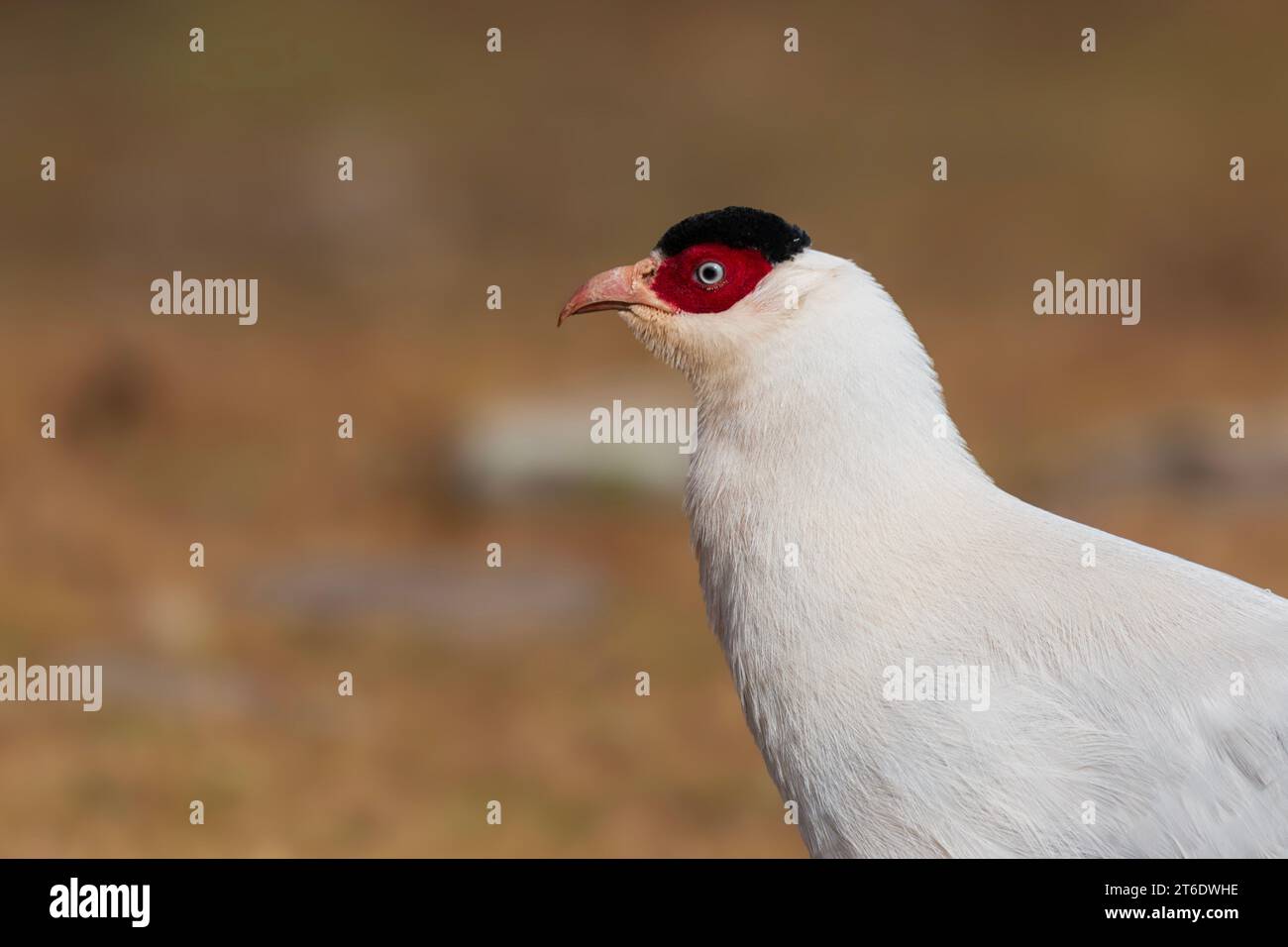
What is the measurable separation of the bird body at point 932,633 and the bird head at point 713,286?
0.04 ft

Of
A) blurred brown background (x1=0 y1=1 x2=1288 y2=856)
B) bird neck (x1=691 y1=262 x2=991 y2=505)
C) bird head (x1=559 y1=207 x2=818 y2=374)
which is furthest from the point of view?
blurred brown background (x1=0 y1=1 x2=1288 y2=856)

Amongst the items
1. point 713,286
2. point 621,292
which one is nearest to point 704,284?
point 713,286

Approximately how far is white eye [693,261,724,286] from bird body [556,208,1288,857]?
0.12 meters

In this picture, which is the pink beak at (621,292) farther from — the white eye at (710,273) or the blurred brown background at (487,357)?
the blurred brown background at (487,357)

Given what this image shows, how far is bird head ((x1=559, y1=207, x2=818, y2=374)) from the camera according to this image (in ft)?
12.0

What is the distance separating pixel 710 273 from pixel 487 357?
13.1 metres

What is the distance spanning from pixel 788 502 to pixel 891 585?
1.00 feet

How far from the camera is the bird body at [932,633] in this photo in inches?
128

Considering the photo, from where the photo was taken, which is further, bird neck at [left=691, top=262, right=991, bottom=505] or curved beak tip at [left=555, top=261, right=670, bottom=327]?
curved beak tip at [left=555, top=261, right=670, bottom=327]

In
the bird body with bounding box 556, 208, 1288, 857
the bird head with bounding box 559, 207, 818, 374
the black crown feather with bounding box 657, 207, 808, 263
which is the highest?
the black crown feather with bounding box 657, 207, 808, 263

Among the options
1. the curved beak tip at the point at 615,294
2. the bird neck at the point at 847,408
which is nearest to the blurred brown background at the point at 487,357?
the curved beak tip at the point at 615,294

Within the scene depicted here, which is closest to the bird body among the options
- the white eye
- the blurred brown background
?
the white eye

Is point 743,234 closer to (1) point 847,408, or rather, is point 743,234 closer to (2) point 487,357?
(1) point 847,408

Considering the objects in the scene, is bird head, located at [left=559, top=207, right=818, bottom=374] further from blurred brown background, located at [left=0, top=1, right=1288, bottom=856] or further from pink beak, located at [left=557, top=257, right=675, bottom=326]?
blurred brown background, located at [left=0, top=1, right=1288, bottom=856]
